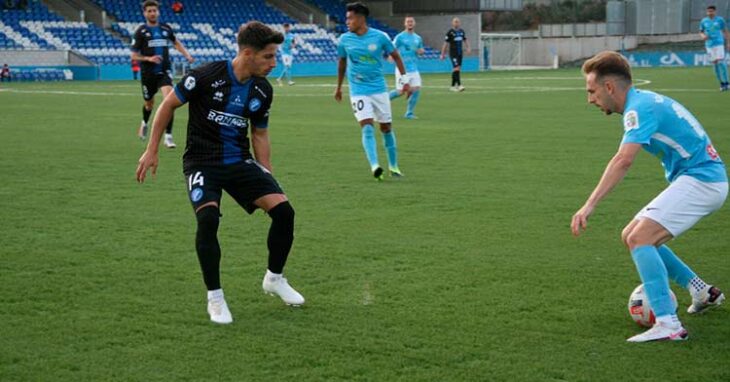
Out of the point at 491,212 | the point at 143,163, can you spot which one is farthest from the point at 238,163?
the point at 491,212

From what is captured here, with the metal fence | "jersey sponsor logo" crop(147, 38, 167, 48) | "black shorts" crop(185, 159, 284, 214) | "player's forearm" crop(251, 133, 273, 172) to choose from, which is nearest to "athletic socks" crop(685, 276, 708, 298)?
"black shorts" crop(185, 159, 284, 214)

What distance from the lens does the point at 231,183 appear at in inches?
240

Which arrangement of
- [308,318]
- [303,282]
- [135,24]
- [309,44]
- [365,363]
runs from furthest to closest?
[309,44] < [135,24] < [303,282] < [308,318] < [365,363]

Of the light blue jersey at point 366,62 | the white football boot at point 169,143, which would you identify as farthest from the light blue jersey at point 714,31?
the light blue jersey at point 366,62

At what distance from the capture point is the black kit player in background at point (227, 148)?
5.83 metres

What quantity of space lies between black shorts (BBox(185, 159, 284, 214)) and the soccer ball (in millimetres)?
2257

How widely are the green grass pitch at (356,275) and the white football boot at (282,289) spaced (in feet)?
0.28

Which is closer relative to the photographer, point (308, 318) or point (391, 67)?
point (308, 318)

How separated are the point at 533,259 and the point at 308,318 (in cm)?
228

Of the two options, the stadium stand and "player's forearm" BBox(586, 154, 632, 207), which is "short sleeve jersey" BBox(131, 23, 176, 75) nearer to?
"player's forearm" BBox(586, 154, 632, 207)

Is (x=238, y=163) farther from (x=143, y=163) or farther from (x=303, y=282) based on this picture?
(x=303, y=282)

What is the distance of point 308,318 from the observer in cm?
584

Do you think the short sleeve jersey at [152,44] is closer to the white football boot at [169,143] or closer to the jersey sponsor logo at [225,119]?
the white football boot at [169,143]

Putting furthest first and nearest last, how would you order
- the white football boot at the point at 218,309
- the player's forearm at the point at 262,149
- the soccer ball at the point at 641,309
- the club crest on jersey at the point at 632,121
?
the player's forearm at the point at 262,149 → the white football boot at the point at 218,309 → the soccer ball at the point at 641,309 → the club crest on jersey at the point at 632,121
